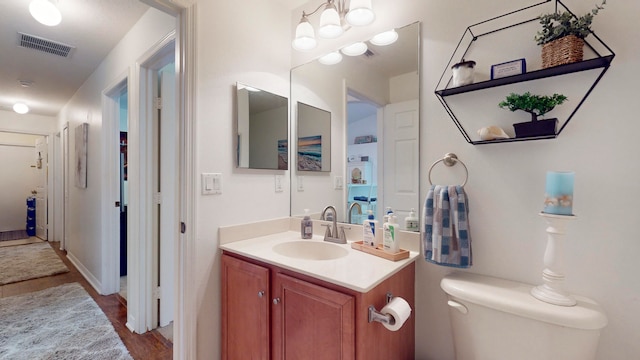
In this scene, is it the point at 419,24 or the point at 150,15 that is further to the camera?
the point at 150,15

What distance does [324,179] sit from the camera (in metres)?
1.80

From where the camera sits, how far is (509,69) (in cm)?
105

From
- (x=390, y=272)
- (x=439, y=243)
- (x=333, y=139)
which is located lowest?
(x=390, y=272)

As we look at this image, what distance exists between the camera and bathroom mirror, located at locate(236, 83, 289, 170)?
1583mm

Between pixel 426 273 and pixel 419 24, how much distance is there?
3.95 ft

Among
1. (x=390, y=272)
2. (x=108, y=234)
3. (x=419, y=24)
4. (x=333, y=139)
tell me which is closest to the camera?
(x=390, y=272)

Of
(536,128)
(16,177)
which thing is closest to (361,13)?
(536,128)

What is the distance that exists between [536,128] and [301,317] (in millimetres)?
1136

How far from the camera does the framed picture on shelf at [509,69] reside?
1.03 metres

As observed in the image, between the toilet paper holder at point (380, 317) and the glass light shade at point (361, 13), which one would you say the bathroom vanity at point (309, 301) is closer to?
the toilet paper holder at point (380, 317)

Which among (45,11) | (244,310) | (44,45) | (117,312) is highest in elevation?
(44,45)

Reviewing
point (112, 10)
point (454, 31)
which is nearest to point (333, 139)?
point (454, 31)

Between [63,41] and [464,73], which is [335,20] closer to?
[464,73]

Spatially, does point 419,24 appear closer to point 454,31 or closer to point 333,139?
point 454,31
